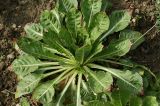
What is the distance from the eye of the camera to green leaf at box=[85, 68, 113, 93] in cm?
330

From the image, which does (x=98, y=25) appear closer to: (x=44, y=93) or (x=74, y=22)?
(x=74, y=22)

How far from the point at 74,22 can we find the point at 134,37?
0.58 m

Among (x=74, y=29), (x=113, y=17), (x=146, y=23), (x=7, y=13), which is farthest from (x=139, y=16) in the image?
(x=7, y=13)

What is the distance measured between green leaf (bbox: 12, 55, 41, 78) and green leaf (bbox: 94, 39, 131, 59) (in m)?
0.59

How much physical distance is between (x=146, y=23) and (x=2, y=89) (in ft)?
5.06

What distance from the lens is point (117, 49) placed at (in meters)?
3.47

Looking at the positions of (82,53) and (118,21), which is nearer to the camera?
(82,53)

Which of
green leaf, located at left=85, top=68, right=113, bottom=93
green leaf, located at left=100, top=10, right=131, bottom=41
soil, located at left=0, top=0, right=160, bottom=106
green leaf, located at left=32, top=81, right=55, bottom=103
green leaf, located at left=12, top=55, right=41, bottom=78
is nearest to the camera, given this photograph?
green leaf, located at left=85, top=68, right=113, bottom=93

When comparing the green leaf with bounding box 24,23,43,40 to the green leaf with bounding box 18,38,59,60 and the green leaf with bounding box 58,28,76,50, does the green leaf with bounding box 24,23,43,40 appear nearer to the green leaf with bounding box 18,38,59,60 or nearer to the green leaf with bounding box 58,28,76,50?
the green leaf with bounding box 18,38,59,60

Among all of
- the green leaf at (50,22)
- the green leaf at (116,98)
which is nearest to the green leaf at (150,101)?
the green leaf at (116,98)

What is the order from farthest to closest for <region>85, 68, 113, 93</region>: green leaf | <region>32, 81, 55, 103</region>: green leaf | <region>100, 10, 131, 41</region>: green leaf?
<region>100, 10, 131, 41</region>: green leaf → <region>32, 81, 55, 103</region>: green leaf → <region>85, 68, 113, 93</region>: green leaf

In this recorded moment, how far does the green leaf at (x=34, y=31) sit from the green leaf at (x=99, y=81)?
0.64m

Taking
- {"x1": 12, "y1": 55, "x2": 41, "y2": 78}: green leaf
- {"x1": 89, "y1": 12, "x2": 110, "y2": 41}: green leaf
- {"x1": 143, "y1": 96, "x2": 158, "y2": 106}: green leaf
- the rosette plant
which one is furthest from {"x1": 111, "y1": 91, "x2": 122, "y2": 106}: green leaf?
{"x1": 12, "y1": 55, "x2": 41, "y2": 78}: green leaf

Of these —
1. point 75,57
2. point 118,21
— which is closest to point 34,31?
point 75,57
